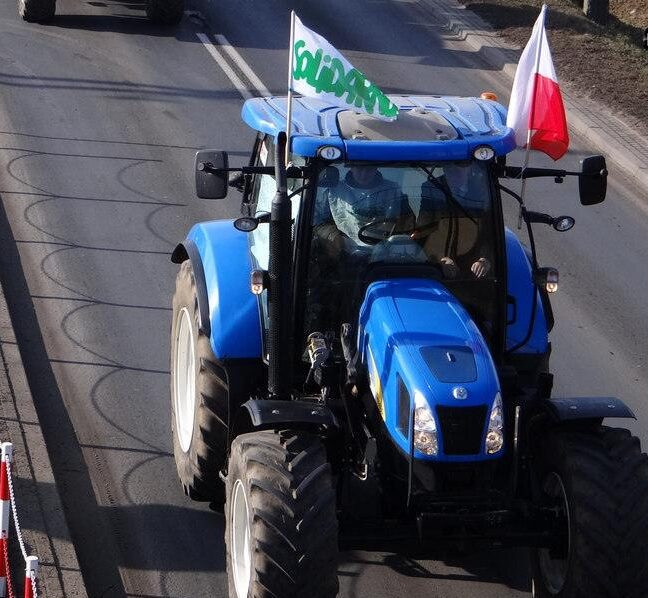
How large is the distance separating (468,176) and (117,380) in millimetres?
3549

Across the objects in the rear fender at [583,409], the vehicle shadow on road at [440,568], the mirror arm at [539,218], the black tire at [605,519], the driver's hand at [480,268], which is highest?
the mirror arm at [539,218]

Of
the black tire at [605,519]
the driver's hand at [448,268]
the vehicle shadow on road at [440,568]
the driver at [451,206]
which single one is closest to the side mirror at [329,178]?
the driver at [451,206]

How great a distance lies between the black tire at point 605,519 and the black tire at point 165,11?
12882 millimetres

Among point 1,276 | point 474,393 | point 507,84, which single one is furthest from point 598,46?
point 474,393

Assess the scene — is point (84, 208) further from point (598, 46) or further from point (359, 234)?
point (598, 46)

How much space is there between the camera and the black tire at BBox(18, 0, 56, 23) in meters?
17.2

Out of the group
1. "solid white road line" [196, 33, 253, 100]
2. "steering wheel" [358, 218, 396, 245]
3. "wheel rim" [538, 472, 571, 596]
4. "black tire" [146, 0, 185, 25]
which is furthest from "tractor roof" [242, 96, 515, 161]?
"black tire" [146, 0, 185, 25]

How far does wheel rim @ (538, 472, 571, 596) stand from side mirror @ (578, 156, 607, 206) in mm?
1682

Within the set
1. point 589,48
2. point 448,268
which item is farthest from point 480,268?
point 589,48

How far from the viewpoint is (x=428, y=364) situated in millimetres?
6004

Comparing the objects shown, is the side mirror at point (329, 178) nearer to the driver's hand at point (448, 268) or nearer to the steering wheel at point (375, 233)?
the steering wheel at point (375, 233)

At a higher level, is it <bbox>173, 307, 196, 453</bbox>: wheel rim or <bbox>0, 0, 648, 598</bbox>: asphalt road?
<bbox>173, 307, 196, 453</bbox>: wheel rim

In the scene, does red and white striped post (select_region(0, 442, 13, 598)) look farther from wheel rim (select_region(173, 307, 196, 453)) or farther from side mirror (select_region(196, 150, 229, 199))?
side mirror (select_region(196, 150, 229, 199))

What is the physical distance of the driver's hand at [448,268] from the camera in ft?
22.2
